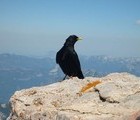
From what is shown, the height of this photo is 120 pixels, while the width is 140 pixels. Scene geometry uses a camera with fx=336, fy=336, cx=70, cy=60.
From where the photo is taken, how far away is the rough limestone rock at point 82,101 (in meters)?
6.68

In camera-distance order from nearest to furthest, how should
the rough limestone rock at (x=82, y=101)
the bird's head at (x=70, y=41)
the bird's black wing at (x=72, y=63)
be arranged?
the rough limestone rock at (x=82, y=101) < the bird's black wing at (x=72, y=63) < the bird's head at (x=70, y=41)

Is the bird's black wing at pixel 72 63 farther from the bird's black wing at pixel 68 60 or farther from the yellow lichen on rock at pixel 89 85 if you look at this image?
the yellow lichen on rock at pixel 89 85

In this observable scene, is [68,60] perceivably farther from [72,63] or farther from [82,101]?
[82,101]

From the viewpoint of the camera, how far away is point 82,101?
7.55 m

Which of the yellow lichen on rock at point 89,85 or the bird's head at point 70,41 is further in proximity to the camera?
the bird's head at point 70,41

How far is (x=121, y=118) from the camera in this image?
633 cm

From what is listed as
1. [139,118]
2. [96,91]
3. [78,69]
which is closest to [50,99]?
[96,91]

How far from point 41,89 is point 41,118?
5.39ft

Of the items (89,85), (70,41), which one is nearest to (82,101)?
(89,85)

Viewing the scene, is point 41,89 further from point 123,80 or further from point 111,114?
point 111,114

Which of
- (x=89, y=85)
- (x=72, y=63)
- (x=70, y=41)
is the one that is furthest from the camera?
(x=70, y=41)

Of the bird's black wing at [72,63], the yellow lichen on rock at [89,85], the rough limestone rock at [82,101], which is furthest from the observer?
the bird's black wing at [72,63]

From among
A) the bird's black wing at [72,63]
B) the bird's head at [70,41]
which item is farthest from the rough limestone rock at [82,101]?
the bird's head at [70,41]

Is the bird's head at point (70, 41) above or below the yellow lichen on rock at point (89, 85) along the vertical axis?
above
